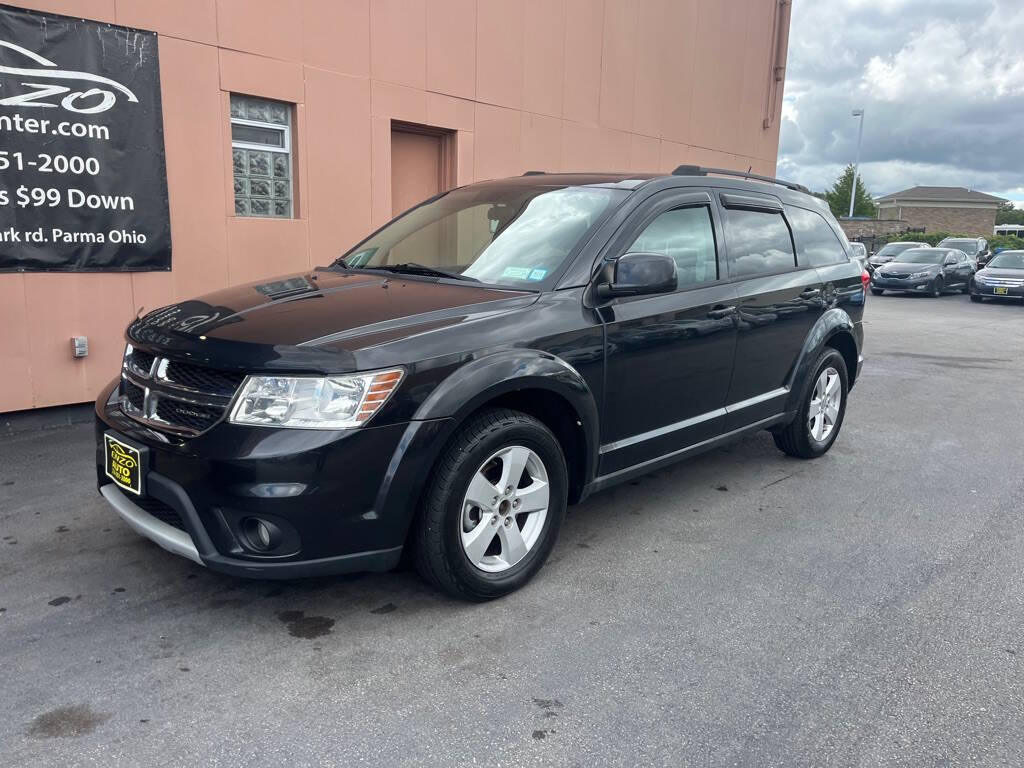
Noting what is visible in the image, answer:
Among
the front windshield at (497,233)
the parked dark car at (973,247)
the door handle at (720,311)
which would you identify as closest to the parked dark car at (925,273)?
the parked dark car at (973,247)

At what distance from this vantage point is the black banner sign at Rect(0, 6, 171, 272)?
5.45 meters

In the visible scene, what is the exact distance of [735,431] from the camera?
462cm

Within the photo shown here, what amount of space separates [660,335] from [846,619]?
1.49 meters

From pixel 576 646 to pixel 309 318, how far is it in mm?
1625

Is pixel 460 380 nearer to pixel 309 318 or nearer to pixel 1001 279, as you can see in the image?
pixel 309 318

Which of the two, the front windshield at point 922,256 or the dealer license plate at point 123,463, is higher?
the front windshield at point 922,256

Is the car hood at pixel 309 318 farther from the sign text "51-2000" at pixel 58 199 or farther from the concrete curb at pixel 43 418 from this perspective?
the concrete curb at pixel 43 418

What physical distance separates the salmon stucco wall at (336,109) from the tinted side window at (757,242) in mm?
3607

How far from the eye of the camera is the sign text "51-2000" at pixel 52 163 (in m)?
5.44

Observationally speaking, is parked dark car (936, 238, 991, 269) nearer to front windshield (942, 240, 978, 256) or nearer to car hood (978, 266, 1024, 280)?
front windshield (942, 240, 978, 256)

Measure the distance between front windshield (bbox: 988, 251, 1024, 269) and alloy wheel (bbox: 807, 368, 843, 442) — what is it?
1964 cm

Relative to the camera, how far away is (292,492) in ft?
8.95

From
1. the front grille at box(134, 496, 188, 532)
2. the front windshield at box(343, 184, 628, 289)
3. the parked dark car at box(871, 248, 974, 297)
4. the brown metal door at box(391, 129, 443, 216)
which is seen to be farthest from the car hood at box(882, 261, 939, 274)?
the front grille at box(134, 496, 188, 532)

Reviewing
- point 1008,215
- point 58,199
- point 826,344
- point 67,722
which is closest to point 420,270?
point 67,722
